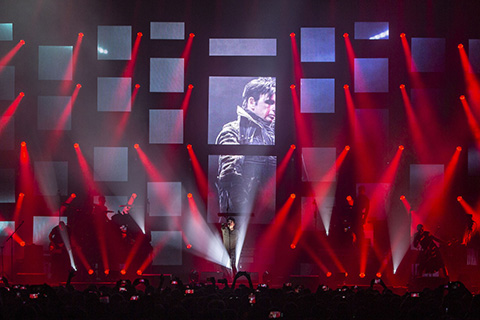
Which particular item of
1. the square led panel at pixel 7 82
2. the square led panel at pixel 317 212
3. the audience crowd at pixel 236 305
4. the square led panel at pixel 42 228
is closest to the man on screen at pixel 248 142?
the square led panel at pixel 317 212

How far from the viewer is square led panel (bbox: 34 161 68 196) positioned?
488 inches

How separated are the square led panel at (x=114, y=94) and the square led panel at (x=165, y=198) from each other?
175 cm

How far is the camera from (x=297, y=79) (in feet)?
40.7

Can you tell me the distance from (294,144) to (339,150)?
93cm

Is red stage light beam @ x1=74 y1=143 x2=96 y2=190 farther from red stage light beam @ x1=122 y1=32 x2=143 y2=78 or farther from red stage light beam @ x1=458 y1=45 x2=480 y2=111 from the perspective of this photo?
red stage light beam @ x1=458 y1=45 x2=480 y2=111

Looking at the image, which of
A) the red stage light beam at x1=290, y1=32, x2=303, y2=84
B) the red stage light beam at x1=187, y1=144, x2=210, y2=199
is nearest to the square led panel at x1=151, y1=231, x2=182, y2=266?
the red stage light beam at x1=187, y1=144, x2=210, y2=199

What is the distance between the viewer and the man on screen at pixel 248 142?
40.3 feet

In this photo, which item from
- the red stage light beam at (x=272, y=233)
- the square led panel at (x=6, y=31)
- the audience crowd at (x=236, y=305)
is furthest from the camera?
the square led panel at (x=6, y=31)

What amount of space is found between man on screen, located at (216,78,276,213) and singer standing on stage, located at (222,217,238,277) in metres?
0.70

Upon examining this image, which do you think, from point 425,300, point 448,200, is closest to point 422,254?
point 448,200

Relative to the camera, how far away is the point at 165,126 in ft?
41.0

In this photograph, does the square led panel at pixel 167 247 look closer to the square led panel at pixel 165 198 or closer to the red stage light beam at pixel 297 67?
the square led panel at pixel 165 198

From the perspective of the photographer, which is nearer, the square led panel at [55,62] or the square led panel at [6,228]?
the square led panel at [6,228]

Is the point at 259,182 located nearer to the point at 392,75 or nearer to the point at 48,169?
the point at 392,75
